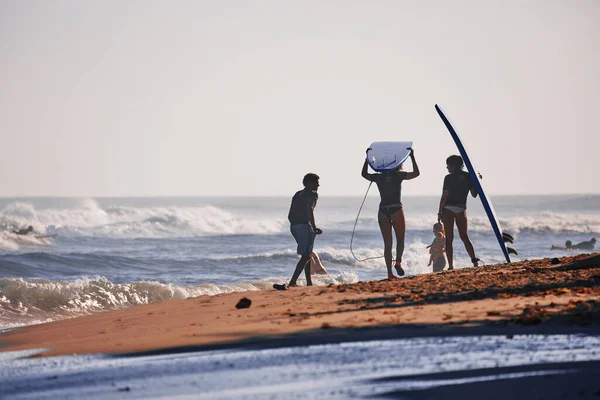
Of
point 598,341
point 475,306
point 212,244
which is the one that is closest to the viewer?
point 598,341

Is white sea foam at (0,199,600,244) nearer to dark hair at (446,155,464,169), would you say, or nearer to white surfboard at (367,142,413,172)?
white surfboard at (367,142,413,172)

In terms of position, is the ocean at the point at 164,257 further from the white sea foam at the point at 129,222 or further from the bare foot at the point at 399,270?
the bare foot at the point at 399,270

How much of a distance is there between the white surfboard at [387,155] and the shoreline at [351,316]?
1.86 m

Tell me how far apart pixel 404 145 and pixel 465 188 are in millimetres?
1135

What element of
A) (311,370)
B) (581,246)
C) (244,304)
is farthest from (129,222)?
(311,370)

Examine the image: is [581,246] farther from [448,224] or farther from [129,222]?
[129,222]

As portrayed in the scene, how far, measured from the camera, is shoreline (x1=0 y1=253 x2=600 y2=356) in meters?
6.95

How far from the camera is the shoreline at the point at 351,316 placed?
6949 millimetres

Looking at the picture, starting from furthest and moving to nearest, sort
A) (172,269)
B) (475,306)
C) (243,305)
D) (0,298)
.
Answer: (172,269), (0,298), (243,305), (475,306)

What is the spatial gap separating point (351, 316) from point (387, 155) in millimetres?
5223

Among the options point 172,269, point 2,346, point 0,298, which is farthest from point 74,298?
point 172,269

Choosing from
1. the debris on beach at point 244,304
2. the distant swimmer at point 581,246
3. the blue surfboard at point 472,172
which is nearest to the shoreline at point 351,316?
the debris on beach at point 244,304

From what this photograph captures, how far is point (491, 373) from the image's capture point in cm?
566

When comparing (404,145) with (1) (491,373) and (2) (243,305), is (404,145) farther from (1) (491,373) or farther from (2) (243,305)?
(1) (491,373)
